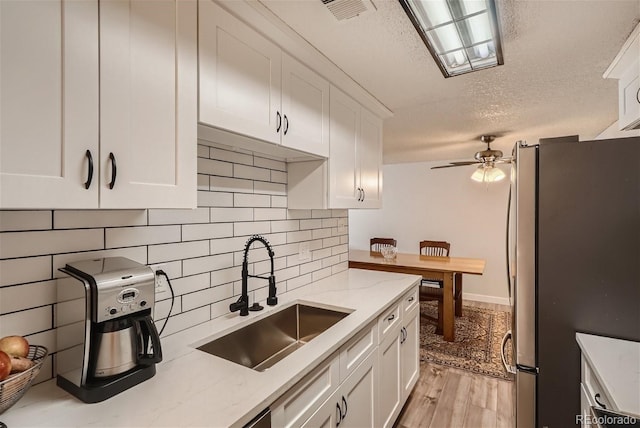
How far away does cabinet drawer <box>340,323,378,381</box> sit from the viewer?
54.7 inches

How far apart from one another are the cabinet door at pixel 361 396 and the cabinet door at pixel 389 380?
0.30 ft

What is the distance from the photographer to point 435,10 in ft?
4.41

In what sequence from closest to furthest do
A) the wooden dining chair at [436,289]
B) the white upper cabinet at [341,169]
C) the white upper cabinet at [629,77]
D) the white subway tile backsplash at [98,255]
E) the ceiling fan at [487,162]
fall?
the white subway tile backsplash at [98,255] < the white upper cabinet at [629,77] < the white upper cabinet at [341,169] < the ceiling fan at [487,162] < the wooden dining chair at [436,289]

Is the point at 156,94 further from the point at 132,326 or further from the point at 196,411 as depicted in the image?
the point at 196,411

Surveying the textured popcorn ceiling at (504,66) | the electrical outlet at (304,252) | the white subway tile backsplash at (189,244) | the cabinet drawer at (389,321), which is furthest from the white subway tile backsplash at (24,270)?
the cabinet drawer at (389,321)

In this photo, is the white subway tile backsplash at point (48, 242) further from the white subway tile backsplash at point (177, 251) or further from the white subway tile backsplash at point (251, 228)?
the white subway tile backsplash at point (251, 228)

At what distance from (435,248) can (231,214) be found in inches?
158

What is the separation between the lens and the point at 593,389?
1289 millimetres

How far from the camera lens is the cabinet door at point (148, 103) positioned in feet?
2.81

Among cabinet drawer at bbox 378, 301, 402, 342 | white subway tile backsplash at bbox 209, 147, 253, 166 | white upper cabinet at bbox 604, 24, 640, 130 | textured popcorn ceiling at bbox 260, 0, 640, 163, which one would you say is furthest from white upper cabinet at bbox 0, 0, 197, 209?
white upper cabinet at bbox 604, 24, 640, 130

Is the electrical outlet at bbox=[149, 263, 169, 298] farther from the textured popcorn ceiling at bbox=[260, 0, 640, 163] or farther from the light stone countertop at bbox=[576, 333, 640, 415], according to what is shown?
the light stone countertop at bbox=[576, 333, 640, 415]

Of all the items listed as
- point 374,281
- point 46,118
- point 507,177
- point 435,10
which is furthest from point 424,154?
point 46,118

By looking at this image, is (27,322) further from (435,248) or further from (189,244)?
(435,248)

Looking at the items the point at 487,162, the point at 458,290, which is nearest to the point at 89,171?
the point at 487,162
